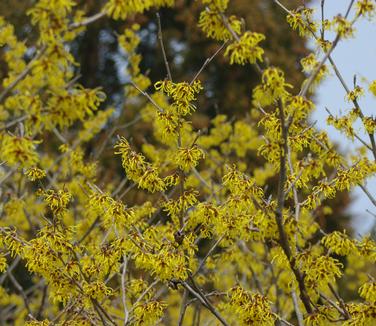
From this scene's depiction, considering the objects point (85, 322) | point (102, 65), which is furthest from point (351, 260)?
point (102, 65)

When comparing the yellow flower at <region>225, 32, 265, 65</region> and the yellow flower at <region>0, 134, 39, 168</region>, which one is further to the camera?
the yellow flower at <region>225, 32, 265, 65</region>

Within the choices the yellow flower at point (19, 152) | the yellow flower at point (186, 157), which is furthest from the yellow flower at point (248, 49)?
the yellow flower at point (19, 152)

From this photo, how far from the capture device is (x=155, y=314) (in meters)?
3.23

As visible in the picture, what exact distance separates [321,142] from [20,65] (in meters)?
4.66

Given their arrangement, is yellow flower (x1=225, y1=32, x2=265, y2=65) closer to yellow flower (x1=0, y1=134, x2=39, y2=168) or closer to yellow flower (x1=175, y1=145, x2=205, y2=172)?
yellow flower (x1=175, y1=145, x2=205, y2=172)

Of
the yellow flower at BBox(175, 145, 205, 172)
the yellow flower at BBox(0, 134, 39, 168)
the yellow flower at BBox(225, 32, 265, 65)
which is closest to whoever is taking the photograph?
the yellow flower at BBox(0, 134, 39, 168)

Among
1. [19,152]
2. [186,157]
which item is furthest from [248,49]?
[19,152]

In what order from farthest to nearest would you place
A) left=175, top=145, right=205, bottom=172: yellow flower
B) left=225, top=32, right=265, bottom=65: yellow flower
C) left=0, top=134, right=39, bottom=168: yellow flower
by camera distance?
1. left=175, top=145, right=205, bottom=172: yellow flower
2. left=225, top=32, right=265, bottom=65: yellow flower
3. left=0, top=134, right=39, bottom=168: yellow flower

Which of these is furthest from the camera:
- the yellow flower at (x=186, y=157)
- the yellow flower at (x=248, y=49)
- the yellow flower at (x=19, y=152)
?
the yellow flower at (x=186, y=157)

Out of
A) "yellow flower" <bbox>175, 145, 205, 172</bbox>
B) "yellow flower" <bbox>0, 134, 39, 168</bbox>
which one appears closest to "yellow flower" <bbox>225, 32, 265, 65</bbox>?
"yellow flower" <bbox>175, 145, 205, 172</bbox>

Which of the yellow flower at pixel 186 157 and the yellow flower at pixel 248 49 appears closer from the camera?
the yellow flower at pixel 248 49

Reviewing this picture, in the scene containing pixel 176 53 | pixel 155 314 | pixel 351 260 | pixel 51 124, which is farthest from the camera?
pixel 176 53

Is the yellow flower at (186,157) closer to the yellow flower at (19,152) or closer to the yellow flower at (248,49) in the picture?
the yellow flower at (248,49)

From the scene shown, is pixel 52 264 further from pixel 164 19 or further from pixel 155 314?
pixel 164 19
